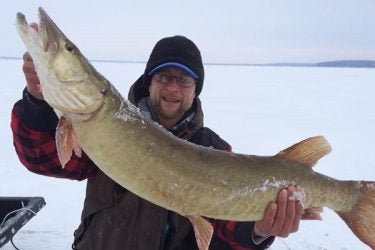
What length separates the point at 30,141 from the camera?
2.23 m

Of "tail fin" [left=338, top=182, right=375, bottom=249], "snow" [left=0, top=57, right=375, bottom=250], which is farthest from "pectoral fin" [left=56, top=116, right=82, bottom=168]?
"snow" [left=0, top=57, right=375, bottom=250]

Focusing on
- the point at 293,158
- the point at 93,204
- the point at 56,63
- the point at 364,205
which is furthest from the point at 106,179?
the point at 364,205

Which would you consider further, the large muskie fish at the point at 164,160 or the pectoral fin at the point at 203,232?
the pectoral fin at the point at 203,232

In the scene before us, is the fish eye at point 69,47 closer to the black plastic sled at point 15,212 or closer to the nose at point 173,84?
the nose at point 173,84

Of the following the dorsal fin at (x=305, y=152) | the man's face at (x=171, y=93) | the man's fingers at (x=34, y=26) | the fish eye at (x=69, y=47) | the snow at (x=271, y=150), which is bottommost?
the snow at (x=271, y=150)

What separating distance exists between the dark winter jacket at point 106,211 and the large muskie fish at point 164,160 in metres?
0.33

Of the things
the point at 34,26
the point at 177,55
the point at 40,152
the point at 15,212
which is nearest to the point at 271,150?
the point at 15,212

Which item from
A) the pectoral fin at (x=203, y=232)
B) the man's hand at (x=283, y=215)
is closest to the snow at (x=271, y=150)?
the man's hand at (x=283, y=215)

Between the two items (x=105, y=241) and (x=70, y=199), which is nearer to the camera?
(x=105, y=241)

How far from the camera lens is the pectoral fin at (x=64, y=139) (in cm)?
186

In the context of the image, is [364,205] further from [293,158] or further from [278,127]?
[278,127]

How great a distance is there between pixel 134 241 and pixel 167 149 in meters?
0.65

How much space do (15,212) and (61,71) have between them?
8.17ft

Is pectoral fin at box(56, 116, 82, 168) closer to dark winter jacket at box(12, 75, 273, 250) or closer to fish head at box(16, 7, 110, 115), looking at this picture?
fish head at box(16, 7, 110, 115)
